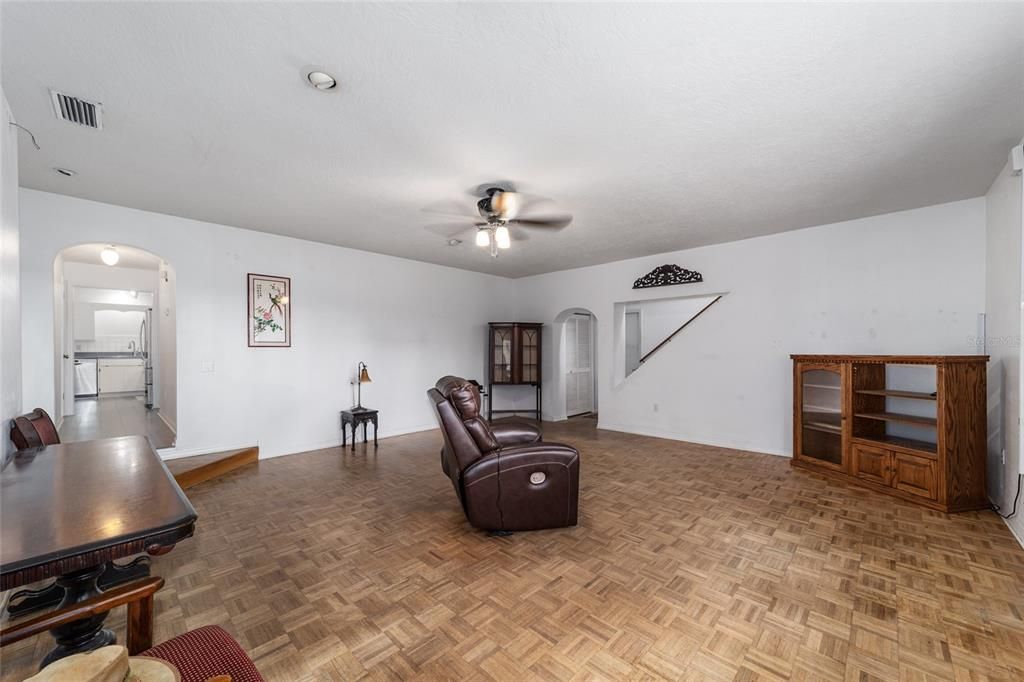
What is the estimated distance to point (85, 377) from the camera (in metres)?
9.06

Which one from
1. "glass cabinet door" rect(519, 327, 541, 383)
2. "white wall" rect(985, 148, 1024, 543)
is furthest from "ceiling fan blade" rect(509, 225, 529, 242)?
"white wall" rect(985, 148, 1024, 543)

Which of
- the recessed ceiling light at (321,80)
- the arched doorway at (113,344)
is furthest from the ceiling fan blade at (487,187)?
the arched doorway at (113,344)

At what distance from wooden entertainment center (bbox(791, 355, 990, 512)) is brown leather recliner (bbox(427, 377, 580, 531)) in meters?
2.96

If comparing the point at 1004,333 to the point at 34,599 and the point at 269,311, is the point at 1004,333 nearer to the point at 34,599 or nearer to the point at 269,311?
the point at 34,599

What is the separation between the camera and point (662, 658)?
5.78 feet

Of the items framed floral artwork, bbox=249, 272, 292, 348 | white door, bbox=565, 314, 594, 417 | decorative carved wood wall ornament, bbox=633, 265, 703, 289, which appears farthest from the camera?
white door, bbox=565, 314, 594, 417

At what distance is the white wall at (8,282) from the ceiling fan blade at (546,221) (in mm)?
3082

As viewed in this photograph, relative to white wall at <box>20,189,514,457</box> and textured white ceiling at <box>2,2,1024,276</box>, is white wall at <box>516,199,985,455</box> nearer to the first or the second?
textured white ceiling at <box>2,2,1024,276</box>

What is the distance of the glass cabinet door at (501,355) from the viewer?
23.7 ft

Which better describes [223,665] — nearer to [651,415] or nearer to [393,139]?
[393,139]

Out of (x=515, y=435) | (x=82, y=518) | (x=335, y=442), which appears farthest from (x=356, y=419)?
(x=82, y=518)

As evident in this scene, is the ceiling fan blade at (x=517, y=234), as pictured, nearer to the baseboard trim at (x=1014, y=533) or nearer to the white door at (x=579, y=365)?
the white door at (x=579, y=365)

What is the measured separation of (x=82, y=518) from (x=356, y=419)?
4207mm

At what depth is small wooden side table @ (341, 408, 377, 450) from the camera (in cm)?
539
